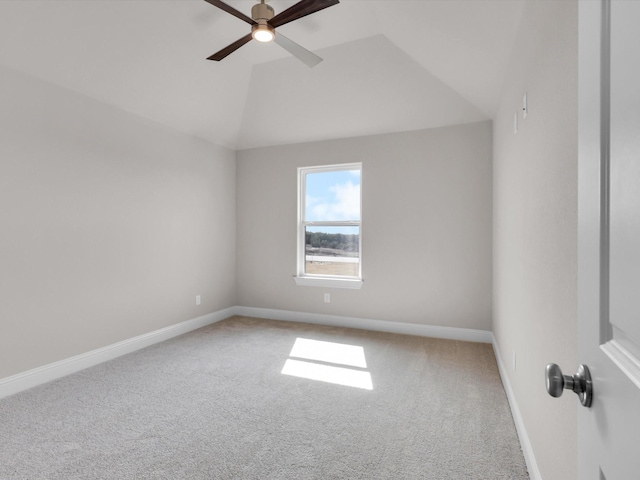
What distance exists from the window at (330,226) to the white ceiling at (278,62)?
0.53 meters

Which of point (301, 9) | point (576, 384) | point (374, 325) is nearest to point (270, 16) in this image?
point (301, 9)

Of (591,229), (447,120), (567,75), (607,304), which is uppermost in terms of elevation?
(447,120)

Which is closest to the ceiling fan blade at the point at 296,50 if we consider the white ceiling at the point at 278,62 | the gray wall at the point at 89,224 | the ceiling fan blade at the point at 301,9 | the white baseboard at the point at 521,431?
the ceiling fan blade at the point at 301,9

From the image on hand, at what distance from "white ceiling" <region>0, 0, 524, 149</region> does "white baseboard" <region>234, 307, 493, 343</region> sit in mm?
2299

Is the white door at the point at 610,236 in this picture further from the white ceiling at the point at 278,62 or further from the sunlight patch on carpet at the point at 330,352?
the sunlight patch on carpet at the point at 330,352

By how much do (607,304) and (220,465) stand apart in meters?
1.90

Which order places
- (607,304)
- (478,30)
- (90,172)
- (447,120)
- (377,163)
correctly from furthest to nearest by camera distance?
(377,163)
(447,120)
(90,172)
(478,30)
(607,304)

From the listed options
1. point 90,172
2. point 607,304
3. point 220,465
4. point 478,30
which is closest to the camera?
point 607,304

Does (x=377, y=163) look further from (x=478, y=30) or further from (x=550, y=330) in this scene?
(x=550, y=330)

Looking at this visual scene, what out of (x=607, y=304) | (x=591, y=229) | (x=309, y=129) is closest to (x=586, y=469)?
(x=607, y=304)

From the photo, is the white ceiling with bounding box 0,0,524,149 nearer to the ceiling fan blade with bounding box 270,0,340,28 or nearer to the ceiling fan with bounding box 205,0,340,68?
the ceiling fan with bounding box 205,0,340,68

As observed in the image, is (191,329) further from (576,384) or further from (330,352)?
(576,384)

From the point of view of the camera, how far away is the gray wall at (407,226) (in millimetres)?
3770

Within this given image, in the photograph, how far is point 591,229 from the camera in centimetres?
62
